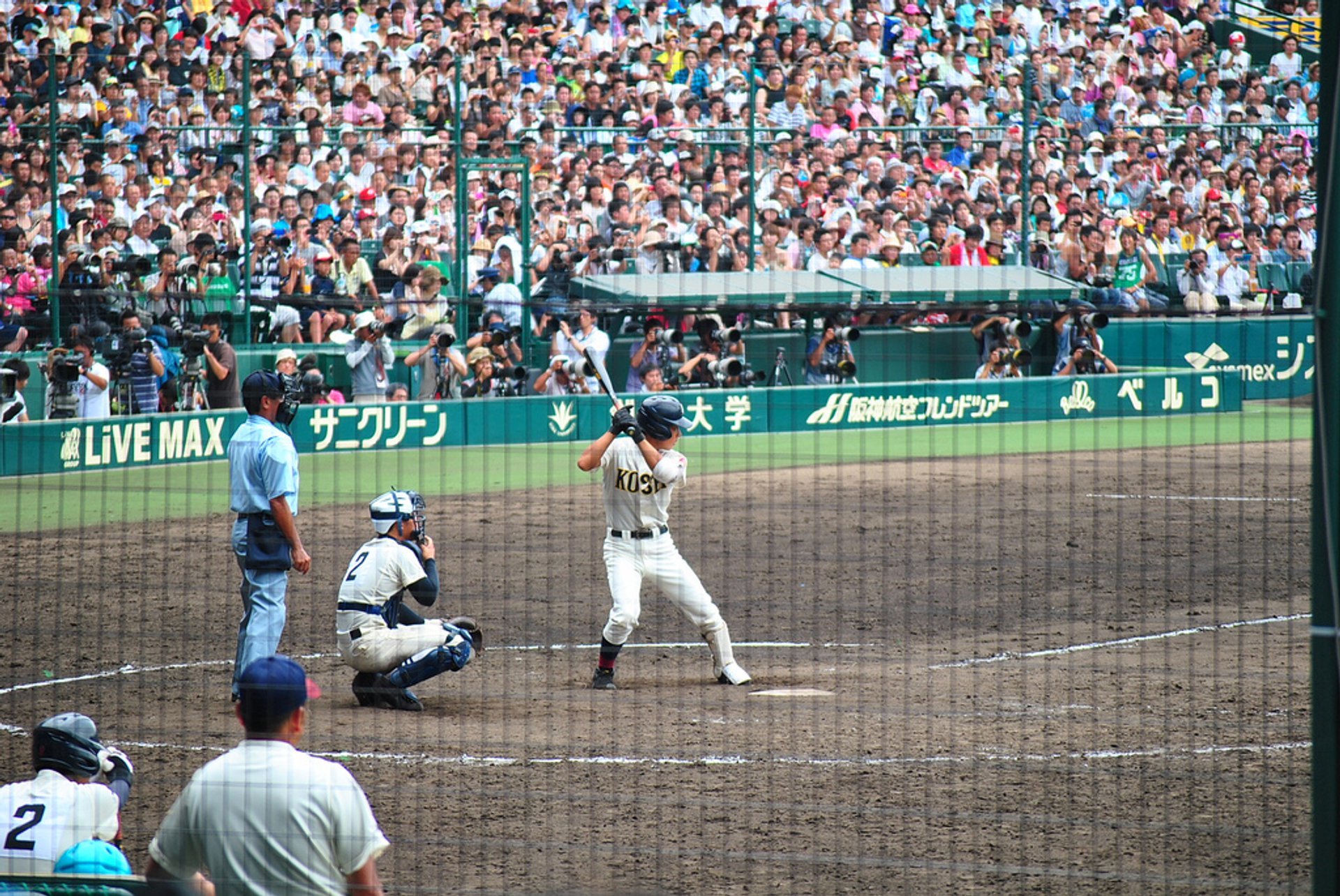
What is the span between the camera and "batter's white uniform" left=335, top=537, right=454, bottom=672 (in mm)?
8281

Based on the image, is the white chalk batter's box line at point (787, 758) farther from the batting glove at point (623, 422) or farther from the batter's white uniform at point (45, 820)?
the batter's white uniform at point (45, 820)

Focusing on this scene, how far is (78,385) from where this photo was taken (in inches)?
637

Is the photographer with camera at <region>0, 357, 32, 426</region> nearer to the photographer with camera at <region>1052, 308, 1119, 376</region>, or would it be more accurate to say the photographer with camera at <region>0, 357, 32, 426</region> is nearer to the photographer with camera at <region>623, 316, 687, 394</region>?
the photographer with camera at <region>623, 316, 687, 394</region>

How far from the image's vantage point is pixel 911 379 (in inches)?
846

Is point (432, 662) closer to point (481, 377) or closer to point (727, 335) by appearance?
point (481, 377)

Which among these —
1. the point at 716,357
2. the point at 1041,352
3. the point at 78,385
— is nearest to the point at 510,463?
the point at 716,357

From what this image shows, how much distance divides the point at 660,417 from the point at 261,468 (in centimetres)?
212

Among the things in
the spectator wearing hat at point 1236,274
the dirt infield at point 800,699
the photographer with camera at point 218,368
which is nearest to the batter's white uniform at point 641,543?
the dirt infield at point 800,699

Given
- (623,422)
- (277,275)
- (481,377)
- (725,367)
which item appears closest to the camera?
(623,422)

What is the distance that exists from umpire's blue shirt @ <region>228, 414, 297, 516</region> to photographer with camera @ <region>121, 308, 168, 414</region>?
27.7 feet

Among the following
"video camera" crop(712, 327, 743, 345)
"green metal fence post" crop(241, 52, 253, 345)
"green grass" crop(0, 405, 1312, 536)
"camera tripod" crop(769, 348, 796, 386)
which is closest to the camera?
"green grass" crop(0, 405, 1312, 536)

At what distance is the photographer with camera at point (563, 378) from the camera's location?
1888 centimetres

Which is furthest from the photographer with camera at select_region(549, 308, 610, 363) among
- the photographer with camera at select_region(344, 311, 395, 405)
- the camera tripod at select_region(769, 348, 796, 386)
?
the camera tripod at select_region(769, 348, 796, 386)

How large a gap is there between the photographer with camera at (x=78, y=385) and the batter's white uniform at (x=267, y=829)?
12.5 metres
